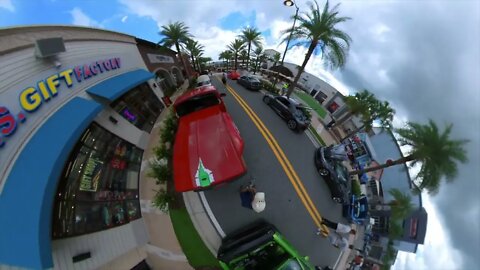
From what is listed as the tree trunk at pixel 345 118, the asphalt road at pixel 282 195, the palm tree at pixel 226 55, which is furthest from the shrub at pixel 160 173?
the palm tree at pixel 226 55

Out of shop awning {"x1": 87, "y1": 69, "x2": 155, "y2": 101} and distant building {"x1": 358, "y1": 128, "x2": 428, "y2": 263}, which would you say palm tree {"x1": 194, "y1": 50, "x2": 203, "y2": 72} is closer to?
shop awning {"x1": 87, "y1": 69, "x2": 155, "y2": 101}

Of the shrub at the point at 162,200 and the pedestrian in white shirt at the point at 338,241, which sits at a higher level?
the shrub at the point at 162,200

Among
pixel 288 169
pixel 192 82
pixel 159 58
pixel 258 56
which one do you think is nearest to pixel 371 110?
pixel 288 169

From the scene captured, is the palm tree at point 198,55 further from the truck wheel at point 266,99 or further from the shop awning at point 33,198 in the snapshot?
the shop awning at point 33,198

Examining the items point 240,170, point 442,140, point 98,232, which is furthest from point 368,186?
point 98,232

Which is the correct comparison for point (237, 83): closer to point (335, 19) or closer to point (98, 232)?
point (335, 19)

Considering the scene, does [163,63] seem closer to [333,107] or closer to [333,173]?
[333,173]

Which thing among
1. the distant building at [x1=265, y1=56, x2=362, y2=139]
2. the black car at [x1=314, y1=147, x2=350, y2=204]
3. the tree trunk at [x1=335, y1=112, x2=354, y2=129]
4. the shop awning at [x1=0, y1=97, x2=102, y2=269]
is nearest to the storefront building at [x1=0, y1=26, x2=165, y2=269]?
the shop awning at [x1=0, y1=97, x2=102, y2=269]
